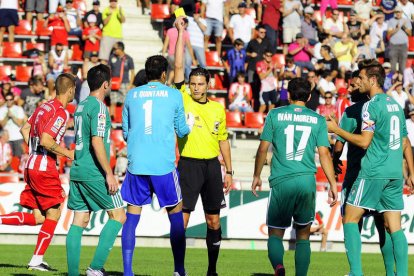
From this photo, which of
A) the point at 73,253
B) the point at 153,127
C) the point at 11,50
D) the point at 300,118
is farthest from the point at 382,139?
the point at 11,50

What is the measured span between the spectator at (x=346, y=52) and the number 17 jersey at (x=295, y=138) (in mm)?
16297

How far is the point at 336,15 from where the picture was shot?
1152 inches

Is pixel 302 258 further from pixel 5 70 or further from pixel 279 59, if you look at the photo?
pixel 279 59

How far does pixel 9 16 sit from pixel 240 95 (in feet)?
19.6

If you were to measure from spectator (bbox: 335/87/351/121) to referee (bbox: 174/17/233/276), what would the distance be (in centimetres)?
1049

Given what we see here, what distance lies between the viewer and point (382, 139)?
11.9 metres

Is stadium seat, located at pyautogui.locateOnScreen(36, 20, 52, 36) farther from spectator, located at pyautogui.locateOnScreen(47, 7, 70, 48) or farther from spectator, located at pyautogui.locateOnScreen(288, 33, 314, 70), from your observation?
spectator, located at pyautogui.locateOnScreen(288, 33, 314, 70)

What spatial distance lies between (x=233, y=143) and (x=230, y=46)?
377 cm

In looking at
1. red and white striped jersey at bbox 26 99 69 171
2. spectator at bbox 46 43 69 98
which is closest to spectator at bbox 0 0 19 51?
spectator at bbox 46 43 69 98

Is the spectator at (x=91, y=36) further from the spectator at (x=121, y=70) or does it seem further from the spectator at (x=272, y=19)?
the spectator at (x=272, y=19)

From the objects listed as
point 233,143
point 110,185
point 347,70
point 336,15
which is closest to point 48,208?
point 110,185

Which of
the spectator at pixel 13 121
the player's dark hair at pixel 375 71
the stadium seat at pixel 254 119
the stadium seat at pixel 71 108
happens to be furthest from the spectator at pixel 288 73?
the player's dark hair at pixel 375 71

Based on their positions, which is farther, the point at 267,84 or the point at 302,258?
the point at 267,84

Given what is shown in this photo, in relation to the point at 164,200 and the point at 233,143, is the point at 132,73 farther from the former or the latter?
the point at 164,200
